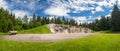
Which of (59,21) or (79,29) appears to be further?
(59,21)

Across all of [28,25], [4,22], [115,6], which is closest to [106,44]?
[4,22]

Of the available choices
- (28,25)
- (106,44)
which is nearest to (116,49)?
(106,44)

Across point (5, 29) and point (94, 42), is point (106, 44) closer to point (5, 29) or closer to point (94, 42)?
point (94, 42)

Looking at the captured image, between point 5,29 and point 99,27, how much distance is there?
90.9 meters

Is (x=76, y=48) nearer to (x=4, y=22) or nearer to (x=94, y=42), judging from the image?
(x=94, y=42)

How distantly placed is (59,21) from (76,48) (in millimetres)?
174069

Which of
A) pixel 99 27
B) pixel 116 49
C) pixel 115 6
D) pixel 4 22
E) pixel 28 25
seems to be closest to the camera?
pixel 116 49

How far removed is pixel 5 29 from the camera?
98750mm

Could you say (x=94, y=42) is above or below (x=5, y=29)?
above

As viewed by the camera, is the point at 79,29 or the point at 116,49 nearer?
the point at 116,49

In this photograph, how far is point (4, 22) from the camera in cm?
9844

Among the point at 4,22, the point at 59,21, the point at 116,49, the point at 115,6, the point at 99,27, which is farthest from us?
the point at 59,21

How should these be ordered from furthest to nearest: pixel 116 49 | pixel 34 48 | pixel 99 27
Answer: pixel 99 27, pixel 34 48, pixel 116 49

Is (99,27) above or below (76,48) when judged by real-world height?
below
